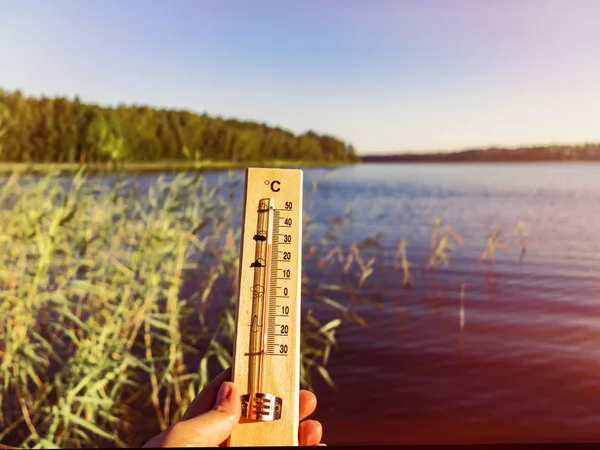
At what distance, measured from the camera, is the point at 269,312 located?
0.92 metres

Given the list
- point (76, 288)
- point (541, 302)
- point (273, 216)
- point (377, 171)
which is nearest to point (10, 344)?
point (76, 288)

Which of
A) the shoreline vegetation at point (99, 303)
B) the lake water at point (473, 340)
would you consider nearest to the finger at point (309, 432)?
the shoreline vegetation at point (99, 303)

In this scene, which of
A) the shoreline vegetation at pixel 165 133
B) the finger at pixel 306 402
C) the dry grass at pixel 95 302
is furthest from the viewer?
the shoreline vegetation at pixel 165 133

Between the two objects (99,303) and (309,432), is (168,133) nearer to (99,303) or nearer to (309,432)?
(99,303)

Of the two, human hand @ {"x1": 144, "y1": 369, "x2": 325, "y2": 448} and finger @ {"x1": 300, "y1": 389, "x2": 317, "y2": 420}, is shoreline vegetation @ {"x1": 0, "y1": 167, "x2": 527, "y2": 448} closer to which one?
finger @ {"x1": 300, "y1": 389, "x2": 317, "y2": 420}

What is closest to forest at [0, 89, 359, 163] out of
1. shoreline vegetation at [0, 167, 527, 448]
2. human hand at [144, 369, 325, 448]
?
shoreline vegetation at [0, 167, 527, 448]

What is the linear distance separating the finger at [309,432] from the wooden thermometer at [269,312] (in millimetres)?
179

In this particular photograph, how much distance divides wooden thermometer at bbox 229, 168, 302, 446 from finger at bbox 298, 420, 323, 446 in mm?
179

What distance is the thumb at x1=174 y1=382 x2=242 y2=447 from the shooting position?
870 mm

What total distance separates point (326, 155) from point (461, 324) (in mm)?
2445

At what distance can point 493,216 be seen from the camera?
27.1 feet

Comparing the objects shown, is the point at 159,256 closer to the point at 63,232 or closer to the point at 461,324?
the point at 63,232

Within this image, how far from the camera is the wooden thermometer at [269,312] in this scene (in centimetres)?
89

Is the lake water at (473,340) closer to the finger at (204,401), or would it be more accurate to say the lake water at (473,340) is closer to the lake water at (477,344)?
the lake water at (477,344)
